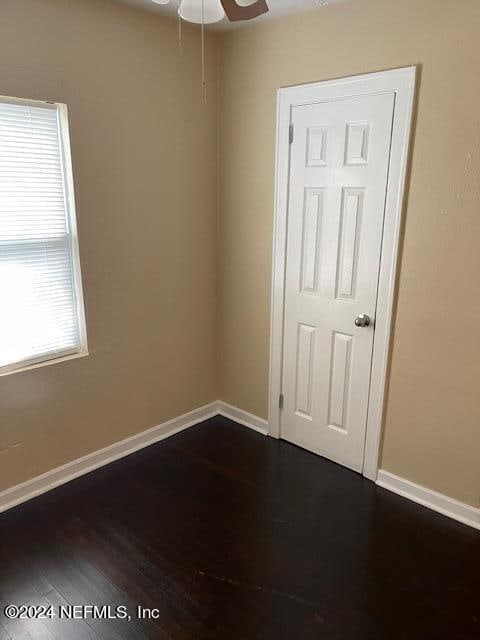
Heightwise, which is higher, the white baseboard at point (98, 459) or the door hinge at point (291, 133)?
the door hinge at point (291, 133)

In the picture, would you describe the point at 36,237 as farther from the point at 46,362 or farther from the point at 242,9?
the point at 242,9

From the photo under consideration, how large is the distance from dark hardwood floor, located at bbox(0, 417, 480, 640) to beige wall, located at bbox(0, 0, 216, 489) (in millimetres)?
408

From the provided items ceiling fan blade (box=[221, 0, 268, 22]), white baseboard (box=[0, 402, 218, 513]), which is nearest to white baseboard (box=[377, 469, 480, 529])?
white baseboard (box=[0, 402, 218, 513])

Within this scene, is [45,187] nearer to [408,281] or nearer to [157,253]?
[157,253]

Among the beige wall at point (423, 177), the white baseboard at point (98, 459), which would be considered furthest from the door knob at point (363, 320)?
the white baseboard at point (98, 459)

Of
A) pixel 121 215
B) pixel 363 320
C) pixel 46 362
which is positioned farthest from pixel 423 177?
pixel 46 362

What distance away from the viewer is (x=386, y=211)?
2375 mm

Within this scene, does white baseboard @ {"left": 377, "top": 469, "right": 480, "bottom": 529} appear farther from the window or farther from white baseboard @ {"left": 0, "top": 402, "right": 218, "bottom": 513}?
the window

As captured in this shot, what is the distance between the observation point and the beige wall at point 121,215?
7.50ft

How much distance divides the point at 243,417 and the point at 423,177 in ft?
6.47

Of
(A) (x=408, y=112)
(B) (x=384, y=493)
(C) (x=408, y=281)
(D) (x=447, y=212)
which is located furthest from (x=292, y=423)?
(A) (x=408, y=112)

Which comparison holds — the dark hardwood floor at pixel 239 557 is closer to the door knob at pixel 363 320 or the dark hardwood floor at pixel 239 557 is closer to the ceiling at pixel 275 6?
the door knob at pixel 363 320

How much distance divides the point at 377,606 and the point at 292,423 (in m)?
1.29

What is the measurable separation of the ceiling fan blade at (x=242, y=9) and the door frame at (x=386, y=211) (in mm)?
1147
